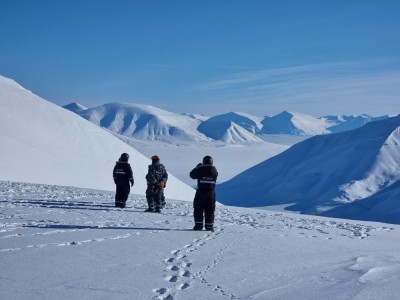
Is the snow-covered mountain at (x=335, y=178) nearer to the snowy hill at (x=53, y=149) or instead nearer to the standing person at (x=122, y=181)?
the snowy hill at (x=53, y=149)

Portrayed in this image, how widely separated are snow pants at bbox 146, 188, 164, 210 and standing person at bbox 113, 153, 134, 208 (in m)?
1.03

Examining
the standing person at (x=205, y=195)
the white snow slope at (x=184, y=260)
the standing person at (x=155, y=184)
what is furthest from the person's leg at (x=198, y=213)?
the standing person at (x=155, y=184)

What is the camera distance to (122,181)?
1464 centimetres

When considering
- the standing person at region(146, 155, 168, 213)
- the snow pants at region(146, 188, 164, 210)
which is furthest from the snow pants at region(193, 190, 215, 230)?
the snow pants at region(146, 188, 164, 210)

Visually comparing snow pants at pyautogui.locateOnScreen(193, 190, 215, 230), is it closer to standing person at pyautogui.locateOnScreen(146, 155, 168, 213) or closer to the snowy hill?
standing person at pyautogui.locateOnScreen(146, 155, 168, 213)

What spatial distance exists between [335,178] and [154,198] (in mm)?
76338

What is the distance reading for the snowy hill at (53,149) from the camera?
31647 millimetres

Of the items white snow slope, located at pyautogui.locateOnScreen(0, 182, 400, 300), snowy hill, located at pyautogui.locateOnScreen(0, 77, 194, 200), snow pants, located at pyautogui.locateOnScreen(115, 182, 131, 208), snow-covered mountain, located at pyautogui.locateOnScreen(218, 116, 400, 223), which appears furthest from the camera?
snow-covered mountain, located at pyautogui.locateOnScreen(218, 116, 400, 223)

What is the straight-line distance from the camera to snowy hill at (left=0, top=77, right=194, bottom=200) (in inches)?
1246

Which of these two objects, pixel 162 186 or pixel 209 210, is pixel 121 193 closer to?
pixel 162 186

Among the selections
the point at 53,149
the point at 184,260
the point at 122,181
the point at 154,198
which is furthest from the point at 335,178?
the point at 184,260

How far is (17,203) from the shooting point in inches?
556

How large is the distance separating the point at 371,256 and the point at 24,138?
3273 cm

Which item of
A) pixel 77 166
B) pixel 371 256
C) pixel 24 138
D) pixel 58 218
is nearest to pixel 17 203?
pixel 58 218
